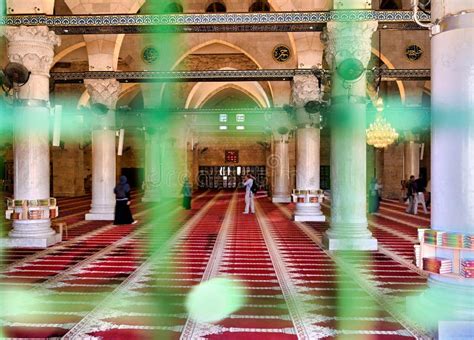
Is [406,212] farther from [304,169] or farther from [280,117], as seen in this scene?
[280,117]

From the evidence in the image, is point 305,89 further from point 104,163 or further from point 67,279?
point 67,279

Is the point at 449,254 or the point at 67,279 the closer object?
the point at 449,254

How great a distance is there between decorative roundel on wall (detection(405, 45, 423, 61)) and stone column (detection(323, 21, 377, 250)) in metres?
10.3

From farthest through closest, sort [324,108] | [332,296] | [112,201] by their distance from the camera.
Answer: [112,201], [324,108], [332,296]

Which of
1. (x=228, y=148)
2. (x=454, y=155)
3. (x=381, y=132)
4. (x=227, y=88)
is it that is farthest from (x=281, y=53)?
(x=454, y=155)

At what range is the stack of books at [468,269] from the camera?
3777 millimetres

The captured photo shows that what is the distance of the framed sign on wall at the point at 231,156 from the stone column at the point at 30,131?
2373 centimetres

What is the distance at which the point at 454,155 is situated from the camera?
152 inches

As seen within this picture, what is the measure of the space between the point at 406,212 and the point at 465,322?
38.2ft

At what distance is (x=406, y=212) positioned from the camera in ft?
49.1

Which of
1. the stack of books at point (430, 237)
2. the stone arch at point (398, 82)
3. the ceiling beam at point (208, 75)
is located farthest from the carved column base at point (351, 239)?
the stone arch at point (398, 82)

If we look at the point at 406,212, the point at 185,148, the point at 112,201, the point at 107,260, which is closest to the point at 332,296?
the point at 107,260

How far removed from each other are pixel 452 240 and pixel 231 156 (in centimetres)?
2844

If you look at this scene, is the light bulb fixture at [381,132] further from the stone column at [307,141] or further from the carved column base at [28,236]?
the carved column base at [28,236]
